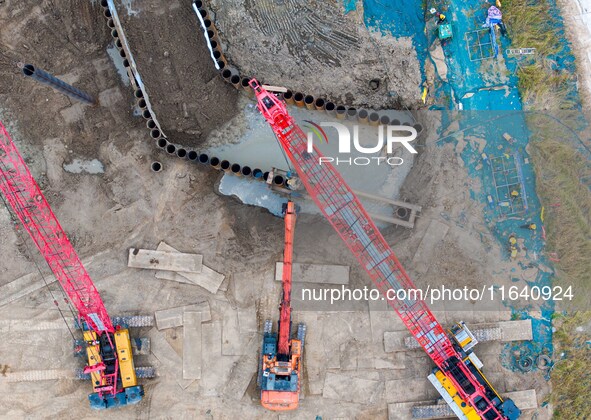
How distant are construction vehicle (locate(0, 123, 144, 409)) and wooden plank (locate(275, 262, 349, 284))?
7.73 metres

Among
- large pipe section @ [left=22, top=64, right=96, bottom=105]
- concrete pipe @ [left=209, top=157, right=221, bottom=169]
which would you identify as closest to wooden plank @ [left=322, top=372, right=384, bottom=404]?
concrete pipe @ [left=209, top=157, right=221, bottom=169]

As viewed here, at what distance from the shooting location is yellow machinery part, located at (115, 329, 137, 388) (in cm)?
2253

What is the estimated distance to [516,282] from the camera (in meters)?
23.8

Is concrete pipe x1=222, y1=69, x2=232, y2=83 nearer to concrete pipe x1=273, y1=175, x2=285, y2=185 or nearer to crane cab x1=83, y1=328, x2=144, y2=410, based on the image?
concrete pipe x1=273, y1=175, x2=285, y2=185

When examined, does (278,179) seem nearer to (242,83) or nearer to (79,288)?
(242,83)

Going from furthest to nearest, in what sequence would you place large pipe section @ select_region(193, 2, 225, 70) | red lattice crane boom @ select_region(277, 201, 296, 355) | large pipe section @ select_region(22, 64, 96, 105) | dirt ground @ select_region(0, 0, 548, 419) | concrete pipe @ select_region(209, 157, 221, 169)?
1. large pipe section @ select_region(193, 2, 225, 70)
2. concrete pipe @ select_region(209, 157, 221, 169)
3. dirt ground @ select_region(0, 0, 548, 419)
4. red lattice crane boom @ select_region(277, 201, 296, 355)
5. large pipe section @ select_region(22, 64, 96, 105)

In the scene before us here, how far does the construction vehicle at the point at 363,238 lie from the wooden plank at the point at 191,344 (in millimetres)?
7636

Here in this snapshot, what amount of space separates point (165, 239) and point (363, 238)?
29.6 ft

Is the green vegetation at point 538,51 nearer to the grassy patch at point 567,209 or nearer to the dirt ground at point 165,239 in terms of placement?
the grassy patch at point 567,209

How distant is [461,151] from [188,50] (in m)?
13.6

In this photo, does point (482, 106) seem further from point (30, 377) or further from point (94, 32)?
point (30, 377)

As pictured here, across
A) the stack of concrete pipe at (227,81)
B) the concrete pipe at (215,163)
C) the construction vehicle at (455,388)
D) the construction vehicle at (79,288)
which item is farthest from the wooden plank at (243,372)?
the concrete pipe at (215,163)

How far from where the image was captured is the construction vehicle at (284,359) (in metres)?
22.3

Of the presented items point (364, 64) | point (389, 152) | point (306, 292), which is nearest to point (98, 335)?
point (306, 292)
